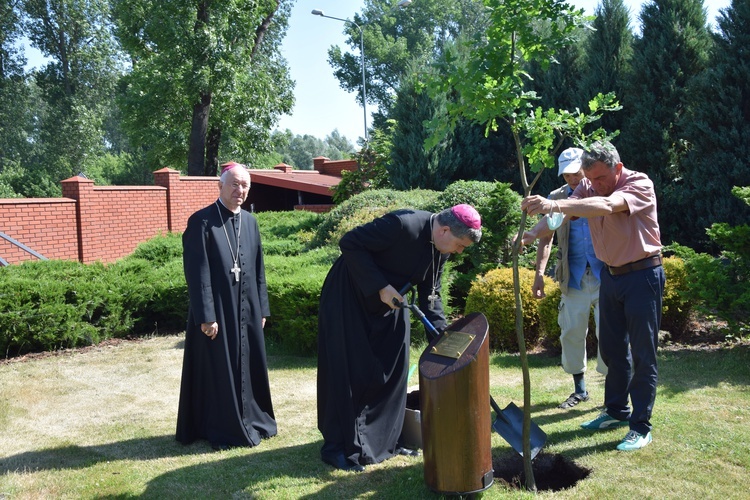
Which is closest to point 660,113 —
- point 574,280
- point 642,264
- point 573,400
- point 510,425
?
point 574,280

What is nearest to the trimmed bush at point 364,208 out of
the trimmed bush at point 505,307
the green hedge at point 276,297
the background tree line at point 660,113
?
the green hedge at point 276,297

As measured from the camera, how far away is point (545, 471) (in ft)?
14.0

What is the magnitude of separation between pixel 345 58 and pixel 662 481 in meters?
56.2

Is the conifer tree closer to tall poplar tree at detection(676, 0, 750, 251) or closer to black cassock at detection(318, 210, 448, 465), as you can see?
tall poplar tree at detection(676, 0, 750, 251)

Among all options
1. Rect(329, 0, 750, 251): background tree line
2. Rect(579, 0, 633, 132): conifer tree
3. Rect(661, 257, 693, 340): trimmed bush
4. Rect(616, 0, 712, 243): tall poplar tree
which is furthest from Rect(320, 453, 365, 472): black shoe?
Rect(579, 0, 633, 132): conifer tree

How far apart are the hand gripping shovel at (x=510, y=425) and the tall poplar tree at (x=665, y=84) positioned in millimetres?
8493

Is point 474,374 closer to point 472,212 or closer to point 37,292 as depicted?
point 472,212

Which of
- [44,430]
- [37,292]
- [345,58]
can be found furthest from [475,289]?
[345,58]

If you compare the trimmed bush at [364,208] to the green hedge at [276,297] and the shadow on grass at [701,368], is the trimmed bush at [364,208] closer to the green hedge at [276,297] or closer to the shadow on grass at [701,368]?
the green hedge at [276,297]

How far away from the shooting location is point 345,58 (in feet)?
187

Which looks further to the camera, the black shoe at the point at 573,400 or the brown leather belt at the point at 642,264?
the black shoe at the point at 573,400

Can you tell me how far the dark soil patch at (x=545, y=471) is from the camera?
Answer: 4.12 m

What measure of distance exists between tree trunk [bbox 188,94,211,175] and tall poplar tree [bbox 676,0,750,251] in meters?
16.7

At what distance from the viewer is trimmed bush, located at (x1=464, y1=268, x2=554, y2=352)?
7227mm
